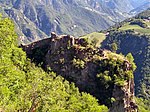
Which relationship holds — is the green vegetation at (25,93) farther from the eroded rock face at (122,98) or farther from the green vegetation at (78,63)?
the green vegetation at (78,63)

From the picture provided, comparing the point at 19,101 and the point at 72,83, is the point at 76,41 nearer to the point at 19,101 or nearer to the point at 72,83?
the point at 72,83

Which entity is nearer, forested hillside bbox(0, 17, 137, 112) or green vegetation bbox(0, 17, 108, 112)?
green vegetation bbox(0, 17, 108, 112)

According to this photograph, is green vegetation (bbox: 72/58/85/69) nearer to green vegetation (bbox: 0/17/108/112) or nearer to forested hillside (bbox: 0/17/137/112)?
forested hillside (bbox: 0/17/137/112)

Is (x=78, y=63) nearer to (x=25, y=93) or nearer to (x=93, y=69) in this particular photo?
(x=93, y=69)

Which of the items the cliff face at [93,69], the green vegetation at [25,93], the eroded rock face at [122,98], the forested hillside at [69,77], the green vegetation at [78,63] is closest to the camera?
the green vegetation at [25,93]

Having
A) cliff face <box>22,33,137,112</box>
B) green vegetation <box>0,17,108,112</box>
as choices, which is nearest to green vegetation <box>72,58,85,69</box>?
cliff face <box>22,33,137,112</box>

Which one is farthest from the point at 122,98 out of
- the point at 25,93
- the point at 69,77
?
the point at 25,93

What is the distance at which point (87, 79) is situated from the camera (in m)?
112

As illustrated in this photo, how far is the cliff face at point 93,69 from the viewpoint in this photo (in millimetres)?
107938

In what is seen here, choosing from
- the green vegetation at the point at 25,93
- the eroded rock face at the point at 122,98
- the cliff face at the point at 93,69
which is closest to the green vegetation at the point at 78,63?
the cliff face at the point at 93,69

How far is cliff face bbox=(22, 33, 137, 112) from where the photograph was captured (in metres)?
108

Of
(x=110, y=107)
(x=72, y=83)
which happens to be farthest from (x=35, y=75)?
(x=110, y=107)

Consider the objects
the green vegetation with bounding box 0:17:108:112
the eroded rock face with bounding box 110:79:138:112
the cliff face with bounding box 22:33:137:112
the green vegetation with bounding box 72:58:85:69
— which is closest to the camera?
the green vegetation with bounding box 0:17:108:112

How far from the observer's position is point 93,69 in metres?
113
